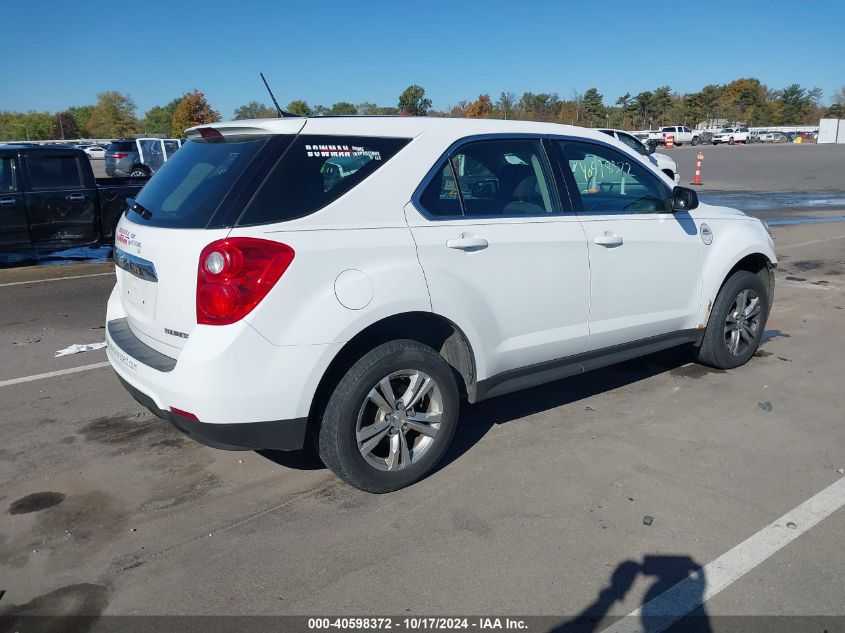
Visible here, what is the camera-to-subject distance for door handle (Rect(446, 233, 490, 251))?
3609mm

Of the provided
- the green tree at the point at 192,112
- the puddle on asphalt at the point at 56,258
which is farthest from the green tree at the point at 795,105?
the puddle on asphalt at the point at 56,258

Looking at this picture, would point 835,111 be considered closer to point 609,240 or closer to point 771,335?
point 771,335

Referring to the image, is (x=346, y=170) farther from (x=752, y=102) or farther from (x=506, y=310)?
(x=752, y=102)

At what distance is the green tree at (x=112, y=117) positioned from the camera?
100 metres

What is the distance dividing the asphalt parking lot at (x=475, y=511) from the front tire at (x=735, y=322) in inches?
7.8

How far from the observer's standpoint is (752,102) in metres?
104

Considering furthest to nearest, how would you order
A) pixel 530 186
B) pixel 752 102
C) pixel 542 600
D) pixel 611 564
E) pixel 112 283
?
1. pixel 752 102
2. pixel 112 283
3. pixel 530 186
4. pixel 611 564
5. pixel 542 600

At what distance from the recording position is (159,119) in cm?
10288

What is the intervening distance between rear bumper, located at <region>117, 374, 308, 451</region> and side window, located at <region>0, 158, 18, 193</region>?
821 centimetres

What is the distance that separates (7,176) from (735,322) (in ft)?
31.3

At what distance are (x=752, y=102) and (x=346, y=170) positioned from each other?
117 m

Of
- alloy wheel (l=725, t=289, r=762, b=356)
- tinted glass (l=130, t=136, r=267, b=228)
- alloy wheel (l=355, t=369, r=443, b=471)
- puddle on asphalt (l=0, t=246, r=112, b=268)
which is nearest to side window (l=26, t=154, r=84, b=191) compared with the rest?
puddle on asphalt (l=0, t=246, r=112, b=268)

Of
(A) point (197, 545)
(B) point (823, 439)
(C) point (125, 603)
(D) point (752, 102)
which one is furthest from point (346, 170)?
(D) point (752, 102)

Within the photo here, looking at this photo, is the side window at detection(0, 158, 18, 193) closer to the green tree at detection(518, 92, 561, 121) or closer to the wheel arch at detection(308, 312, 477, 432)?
the wheel arch at detection(308, 312, 477, 432)
